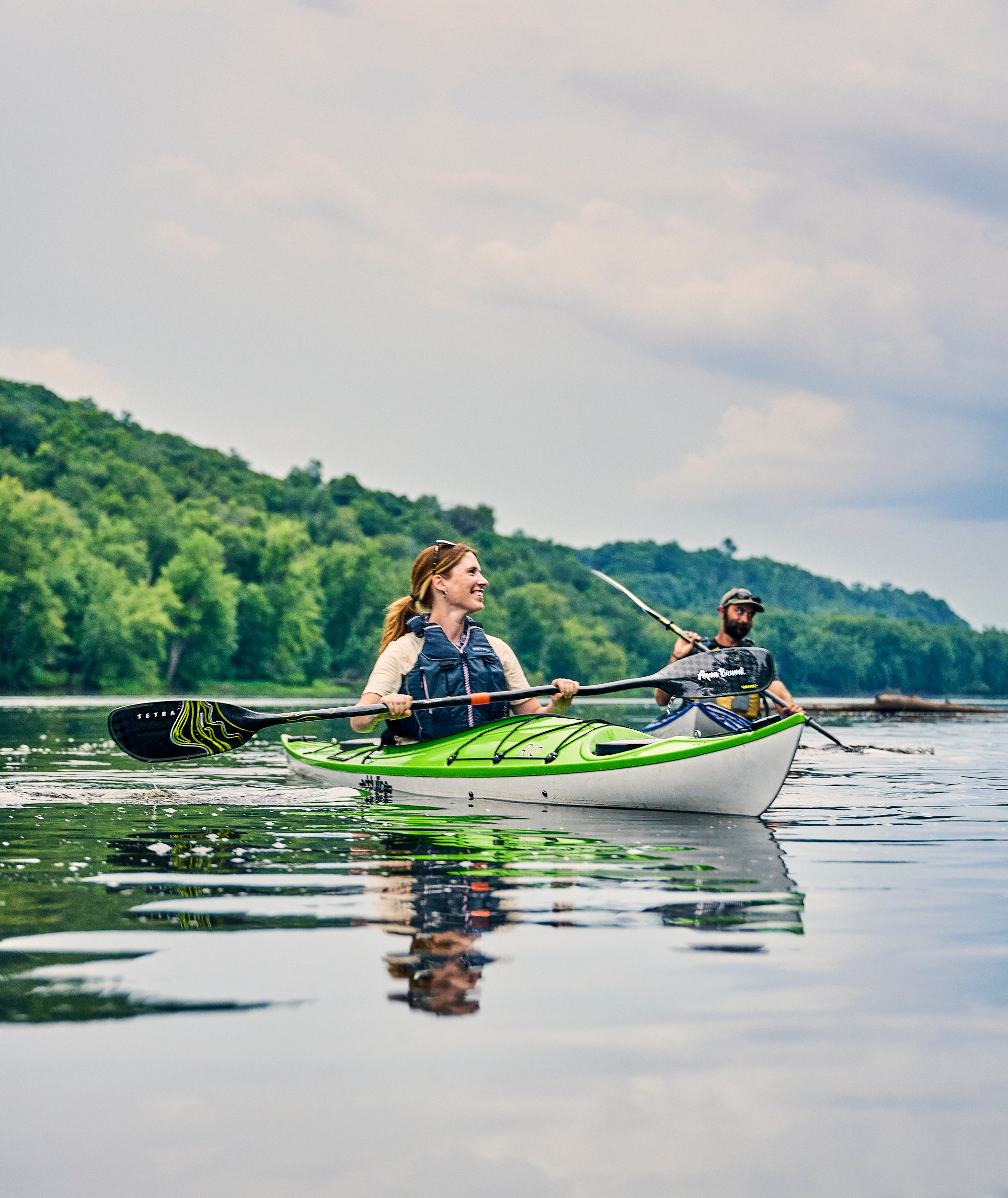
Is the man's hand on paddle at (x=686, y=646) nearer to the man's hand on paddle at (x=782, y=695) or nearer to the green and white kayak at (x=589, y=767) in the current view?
the man's hand on paddle at (x=782, y=695)

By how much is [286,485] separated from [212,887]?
456ft

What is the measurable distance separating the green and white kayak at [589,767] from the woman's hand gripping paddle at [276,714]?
13.3 inches

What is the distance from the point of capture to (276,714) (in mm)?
11016

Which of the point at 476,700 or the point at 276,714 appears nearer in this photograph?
the point at 476,700

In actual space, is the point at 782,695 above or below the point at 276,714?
above

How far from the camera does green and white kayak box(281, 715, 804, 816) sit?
900cm

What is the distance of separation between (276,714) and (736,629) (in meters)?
3.81

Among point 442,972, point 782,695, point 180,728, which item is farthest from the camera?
point 782,695

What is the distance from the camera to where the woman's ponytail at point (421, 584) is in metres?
10.4

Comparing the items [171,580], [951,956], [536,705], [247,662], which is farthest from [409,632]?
[247,662]

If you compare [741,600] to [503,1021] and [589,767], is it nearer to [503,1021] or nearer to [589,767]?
[589,767]

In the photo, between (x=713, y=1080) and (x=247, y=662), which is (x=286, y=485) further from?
(x=713, y=1080)

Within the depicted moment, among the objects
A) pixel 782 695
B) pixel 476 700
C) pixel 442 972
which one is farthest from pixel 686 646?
pixel 442 972

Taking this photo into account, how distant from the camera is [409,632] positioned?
1062 cm
